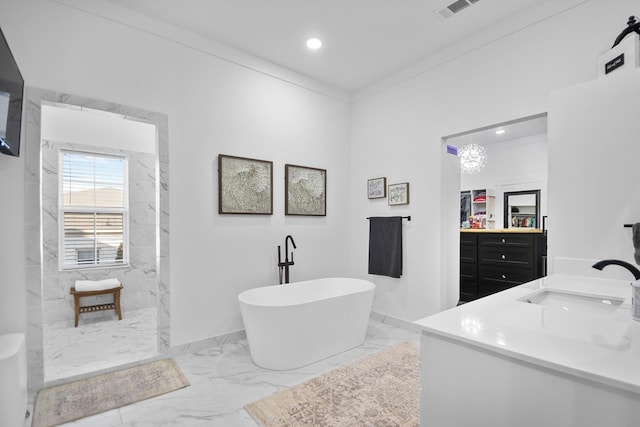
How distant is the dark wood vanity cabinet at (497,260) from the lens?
12.6ft

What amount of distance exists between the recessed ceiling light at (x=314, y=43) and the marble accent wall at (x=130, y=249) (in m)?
2.64

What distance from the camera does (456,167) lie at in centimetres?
353

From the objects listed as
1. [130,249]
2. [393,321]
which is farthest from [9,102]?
[393,321]

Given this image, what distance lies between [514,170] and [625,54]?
12.7ft

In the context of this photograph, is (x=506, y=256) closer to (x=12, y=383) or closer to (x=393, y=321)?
(x=393, y=321)

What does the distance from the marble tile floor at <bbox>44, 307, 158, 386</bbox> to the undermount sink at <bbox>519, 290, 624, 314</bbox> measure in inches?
115

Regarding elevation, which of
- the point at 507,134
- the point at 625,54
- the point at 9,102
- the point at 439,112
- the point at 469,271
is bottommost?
the point at 469,271

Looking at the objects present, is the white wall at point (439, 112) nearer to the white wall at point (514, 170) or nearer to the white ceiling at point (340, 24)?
the white ceiling at point (340, 24)

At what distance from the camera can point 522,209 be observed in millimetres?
5246

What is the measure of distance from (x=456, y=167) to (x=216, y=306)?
2.94 metres

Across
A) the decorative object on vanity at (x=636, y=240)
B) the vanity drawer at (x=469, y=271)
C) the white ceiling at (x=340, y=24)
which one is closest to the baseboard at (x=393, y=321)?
the vanity drawer at (x=469, y=271)

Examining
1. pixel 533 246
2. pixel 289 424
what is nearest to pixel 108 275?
pixel 289 424

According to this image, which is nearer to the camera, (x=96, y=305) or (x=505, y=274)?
(x=96, y=305)

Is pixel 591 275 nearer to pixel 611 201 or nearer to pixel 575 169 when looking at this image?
pixel 611 201
